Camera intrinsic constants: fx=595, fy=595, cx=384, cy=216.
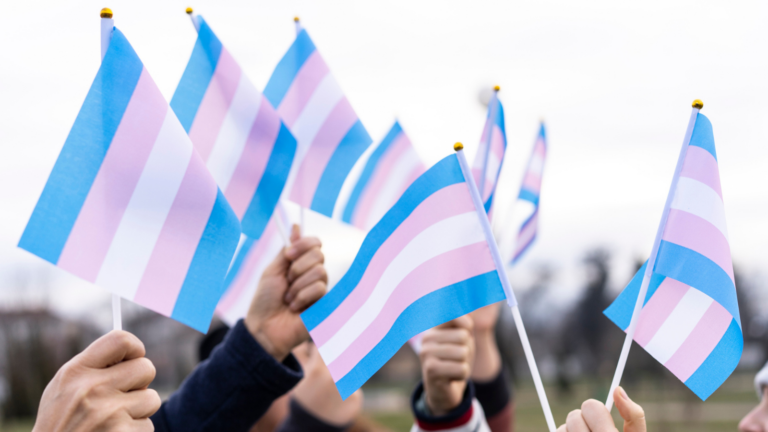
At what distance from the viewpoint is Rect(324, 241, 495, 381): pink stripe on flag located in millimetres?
1546

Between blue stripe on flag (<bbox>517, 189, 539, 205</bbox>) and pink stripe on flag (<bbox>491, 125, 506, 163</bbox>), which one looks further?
blue stripe on flag (<bbox>517, 189, 539, 205</bbox>)

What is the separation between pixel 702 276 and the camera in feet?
4.79

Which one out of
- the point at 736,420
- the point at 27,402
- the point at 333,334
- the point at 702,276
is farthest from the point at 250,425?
the point at 27,402

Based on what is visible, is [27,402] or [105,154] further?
[27,402]

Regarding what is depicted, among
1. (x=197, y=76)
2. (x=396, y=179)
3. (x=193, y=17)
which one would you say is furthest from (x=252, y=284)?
(x=193, y=17)

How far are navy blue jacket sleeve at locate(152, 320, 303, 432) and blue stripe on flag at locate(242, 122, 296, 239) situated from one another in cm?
37

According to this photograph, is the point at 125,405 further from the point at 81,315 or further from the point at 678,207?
the point at 81,315

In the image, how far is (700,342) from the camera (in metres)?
1.54

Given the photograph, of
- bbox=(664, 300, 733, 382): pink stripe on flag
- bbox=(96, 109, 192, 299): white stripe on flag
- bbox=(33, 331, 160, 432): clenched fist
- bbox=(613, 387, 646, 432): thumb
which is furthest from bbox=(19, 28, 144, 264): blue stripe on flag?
bbox=(664, 300, 733, 382): pink stripe on flag

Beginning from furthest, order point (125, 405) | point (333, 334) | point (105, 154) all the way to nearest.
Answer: point (333, 334)
point (105, 154)
point (125, 405)

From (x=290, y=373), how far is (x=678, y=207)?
1.27 metres

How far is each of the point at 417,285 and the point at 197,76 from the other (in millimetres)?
1025

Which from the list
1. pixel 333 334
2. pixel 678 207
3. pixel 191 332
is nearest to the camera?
pixel 678 207

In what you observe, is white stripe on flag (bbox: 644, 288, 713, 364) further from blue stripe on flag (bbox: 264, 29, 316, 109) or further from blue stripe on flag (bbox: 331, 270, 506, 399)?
blue stripe on flag (bbox: 264, 29, 316, 109)
